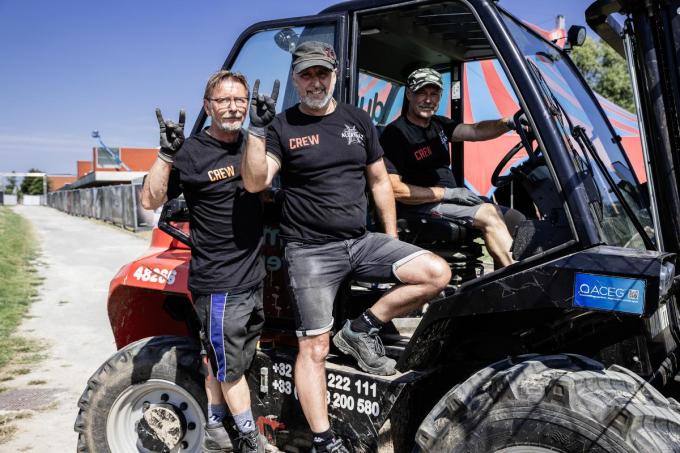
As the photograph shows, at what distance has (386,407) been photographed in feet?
9.73

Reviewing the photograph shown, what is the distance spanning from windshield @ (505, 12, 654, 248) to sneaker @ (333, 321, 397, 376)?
3.88 ft

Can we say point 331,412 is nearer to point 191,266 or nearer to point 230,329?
point 230,329

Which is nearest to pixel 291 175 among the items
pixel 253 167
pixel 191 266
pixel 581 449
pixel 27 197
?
pixel 253 167

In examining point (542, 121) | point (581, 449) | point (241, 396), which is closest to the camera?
point (581, 449)

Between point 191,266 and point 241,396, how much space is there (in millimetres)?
753

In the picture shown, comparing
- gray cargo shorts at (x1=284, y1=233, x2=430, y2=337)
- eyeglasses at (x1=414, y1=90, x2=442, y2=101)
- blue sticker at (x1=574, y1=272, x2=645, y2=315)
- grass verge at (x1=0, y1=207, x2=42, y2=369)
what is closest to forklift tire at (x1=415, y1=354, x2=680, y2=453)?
blue sticker at (x1=574, y1=272, x2=645, y2=315)

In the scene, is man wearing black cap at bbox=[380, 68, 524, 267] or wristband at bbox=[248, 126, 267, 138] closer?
wristband at bbox=[248, 126, 267, 138]

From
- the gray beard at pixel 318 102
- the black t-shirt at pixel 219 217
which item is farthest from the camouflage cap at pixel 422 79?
the black t-shirt at pixel 219 217

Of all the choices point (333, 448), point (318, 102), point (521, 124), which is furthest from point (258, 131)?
point (333, 448)

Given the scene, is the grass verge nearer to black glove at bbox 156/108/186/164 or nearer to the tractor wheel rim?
the tractor wheel rim

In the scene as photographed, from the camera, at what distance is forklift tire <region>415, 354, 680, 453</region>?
2254 millimetres

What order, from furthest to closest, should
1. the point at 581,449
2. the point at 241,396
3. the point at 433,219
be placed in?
the point at 433,219, the point at 241,396, the point at 581,449

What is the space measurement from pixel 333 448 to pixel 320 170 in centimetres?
137

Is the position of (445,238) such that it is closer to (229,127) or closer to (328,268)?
(328,268)
